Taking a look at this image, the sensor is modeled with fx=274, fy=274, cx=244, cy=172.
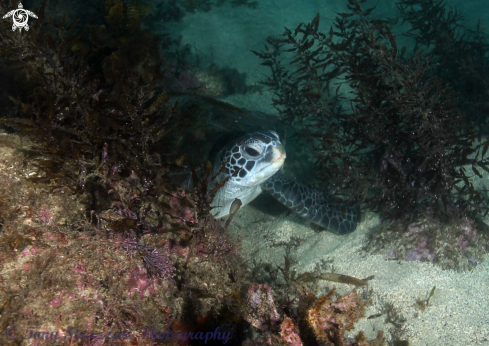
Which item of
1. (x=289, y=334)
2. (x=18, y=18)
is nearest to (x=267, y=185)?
(x=289, y=334)

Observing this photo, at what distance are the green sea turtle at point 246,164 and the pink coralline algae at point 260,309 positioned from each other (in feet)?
4.35

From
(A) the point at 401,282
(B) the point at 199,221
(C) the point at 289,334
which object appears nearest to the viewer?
(C) the point at 289,334

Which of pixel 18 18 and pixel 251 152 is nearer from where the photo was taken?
pixel 18 18

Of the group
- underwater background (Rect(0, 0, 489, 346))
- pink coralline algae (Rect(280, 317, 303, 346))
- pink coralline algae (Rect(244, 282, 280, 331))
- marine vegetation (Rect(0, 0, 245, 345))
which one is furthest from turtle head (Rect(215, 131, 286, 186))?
pink coralline algae (Rect(280, 317, 303, 346))

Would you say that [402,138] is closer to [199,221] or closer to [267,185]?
[267,185]

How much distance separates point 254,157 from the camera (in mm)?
3287

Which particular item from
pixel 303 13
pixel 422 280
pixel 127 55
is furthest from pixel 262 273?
pixel 303 13

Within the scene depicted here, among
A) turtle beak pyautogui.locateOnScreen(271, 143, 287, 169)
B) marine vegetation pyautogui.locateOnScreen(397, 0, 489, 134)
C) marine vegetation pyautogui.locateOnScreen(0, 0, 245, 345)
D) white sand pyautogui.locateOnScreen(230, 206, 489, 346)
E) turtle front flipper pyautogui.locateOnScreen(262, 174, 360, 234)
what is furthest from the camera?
marine vegetation pyautogui.locateOnScreen(397, 0, 489, 134)

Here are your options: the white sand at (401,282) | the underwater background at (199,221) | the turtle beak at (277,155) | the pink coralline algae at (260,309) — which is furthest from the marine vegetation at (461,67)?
the pink coralline algae at (260,309)

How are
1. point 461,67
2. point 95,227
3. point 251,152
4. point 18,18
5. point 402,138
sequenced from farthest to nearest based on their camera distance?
point 461,67
point 402,138
point 251,152
point 18,18
point 95,227

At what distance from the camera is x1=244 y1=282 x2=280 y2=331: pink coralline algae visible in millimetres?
1937

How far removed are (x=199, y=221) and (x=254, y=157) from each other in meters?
1.28

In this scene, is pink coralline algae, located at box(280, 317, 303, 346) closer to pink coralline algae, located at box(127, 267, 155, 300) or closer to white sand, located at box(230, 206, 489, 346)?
pink coralline algae, located at box(127, 267, 155, 300)

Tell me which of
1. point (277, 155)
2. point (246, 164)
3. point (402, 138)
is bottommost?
point (246, 164)
